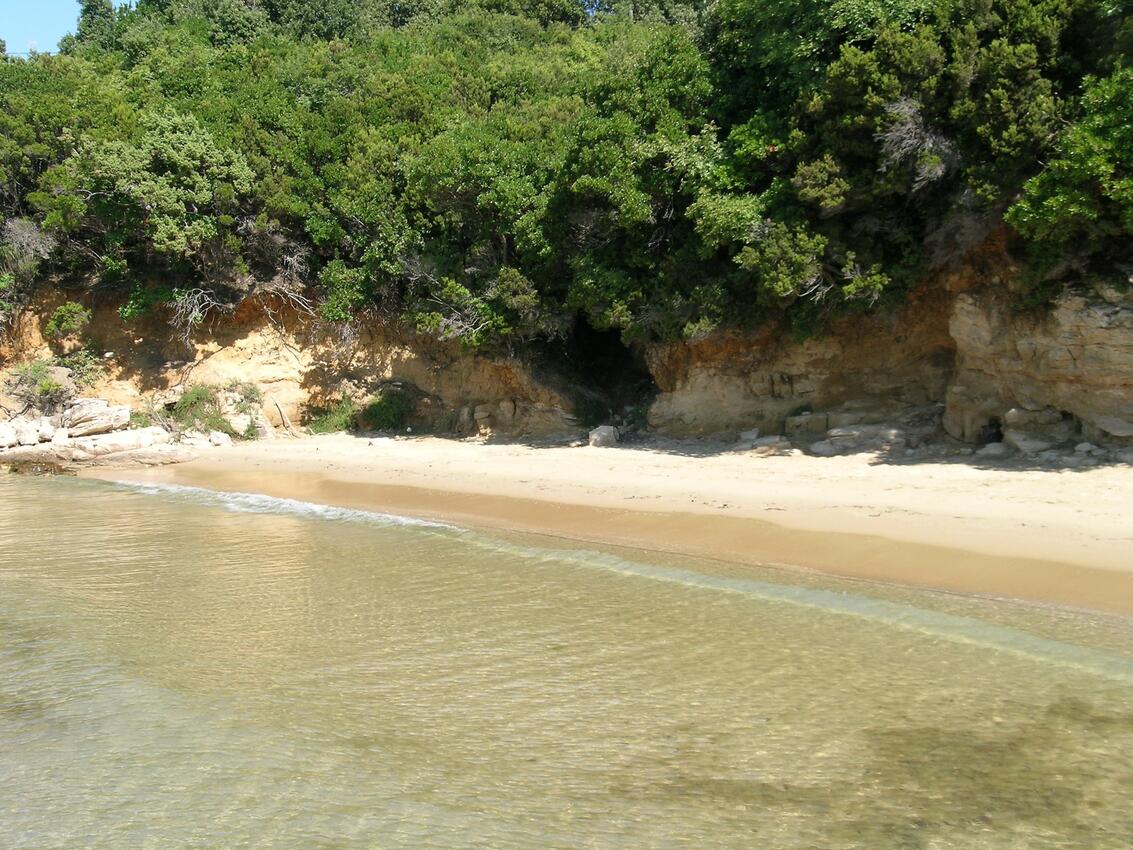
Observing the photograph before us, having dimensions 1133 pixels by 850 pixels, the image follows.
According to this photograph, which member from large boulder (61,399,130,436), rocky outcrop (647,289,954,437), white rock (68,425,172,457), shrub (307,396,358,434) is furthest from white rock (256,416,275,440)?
rocky outcrop (647,289,954,437)

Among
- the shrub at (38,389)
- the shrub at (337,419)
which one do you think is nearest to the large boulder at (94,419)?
the shrub at (38,389)

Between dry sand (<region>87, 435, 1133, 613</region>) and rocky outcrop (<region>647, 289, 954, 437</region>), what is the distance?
0.88 meters

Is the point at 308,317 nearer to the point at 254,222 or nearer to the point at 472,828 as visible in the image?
the point at 254,222

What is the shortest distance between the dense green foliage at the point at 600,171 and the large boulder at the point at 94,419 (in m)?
2.43

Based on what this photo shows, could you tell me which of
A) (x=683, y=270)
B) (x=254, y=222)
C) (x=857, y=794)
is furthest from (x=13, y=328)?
(x=857, y=794)

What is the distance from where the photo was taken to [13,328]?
20281 mm

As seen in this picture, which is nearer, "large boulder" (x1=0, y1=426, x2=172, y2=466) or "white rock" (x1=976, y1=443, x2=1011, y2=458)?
"white rock" (x1=976, y1=443, x2=1011, y2=458)

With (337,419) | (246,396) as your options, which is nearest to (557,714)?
(337,419)

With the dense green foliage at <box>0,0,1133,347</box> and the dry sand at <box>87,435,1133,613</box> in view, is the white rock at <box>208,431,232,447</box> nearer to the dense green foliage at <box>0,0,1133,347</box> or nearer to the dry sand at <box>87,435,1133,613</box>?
the dry sand at <box>87,435,1133,613</box>

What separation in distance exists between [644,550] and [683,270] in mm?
5641

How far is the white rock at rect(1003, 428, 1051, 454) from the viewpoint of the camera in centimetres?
1069

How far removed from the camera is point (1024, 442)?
10.8 meters

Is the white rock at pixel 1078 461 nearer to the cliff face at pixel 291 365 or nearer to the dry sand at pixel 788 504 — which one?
the dry sand at pixel 788 504

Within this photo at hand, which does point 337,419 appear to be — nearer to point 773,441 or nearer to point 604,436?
point 604,436
